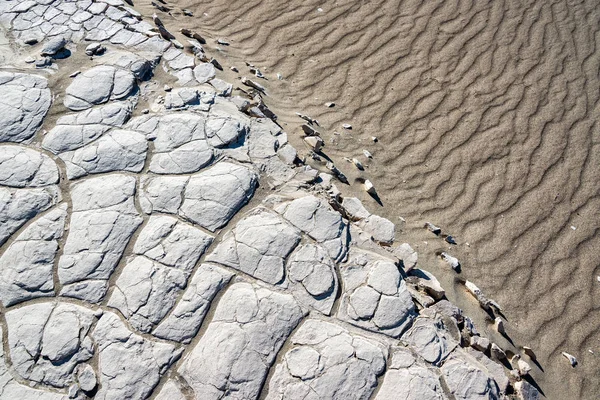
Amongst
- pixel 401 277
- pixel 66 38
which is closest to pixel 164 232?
pixel 401 277

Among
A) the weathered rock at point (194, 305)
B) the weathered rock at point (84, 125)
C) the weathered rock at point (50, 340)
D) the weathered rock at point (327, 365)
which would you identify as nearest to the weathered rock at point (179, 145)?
the weathered rock at point (84, 125)

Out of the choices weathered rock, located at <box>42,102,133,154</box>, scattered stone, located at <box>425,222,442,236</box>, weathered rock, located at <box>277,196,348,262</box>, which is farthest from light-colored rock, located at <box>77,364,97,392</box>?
scattered stone, located at <box>425,222,442,236</box>

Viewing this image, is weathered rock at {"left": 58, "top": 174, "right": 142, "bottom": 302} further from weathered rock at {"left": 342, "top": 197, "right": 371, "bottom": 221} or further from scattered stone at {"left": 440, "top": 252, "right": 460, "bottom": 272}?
scattered stone at {"left": 440, "top": 252, "right": 460, "bottom": 272}

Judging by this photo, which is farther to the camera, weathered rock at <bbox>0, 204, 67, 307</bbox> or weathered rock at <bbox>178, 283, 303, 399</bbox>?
weathered rock at <bbox>0, 204, 67, 307</bbox>

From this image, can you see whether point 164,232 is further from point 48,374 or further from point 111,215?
point 48,374

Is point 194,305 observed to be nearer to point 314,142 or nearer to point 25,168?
point 25,168

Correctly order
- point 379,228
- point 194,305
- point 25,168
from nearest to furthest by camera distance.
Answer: point 194,305, point 25,168, point 379,228

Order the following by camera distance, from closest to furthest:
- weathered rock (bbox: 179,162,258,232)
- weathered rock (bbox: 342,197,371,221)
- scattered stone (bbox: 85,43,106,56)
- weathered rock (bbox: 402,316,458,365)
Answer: weathered rock (bbox: 402,316,458,365)
weathered rock (bbox: 179,162,258,232)
weathered rock (bbox: 342,197,371,221)
scattered stone (bbox: 85,43,106,56)

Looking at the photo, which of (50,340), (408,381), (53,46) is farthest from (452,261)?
(53,46)
